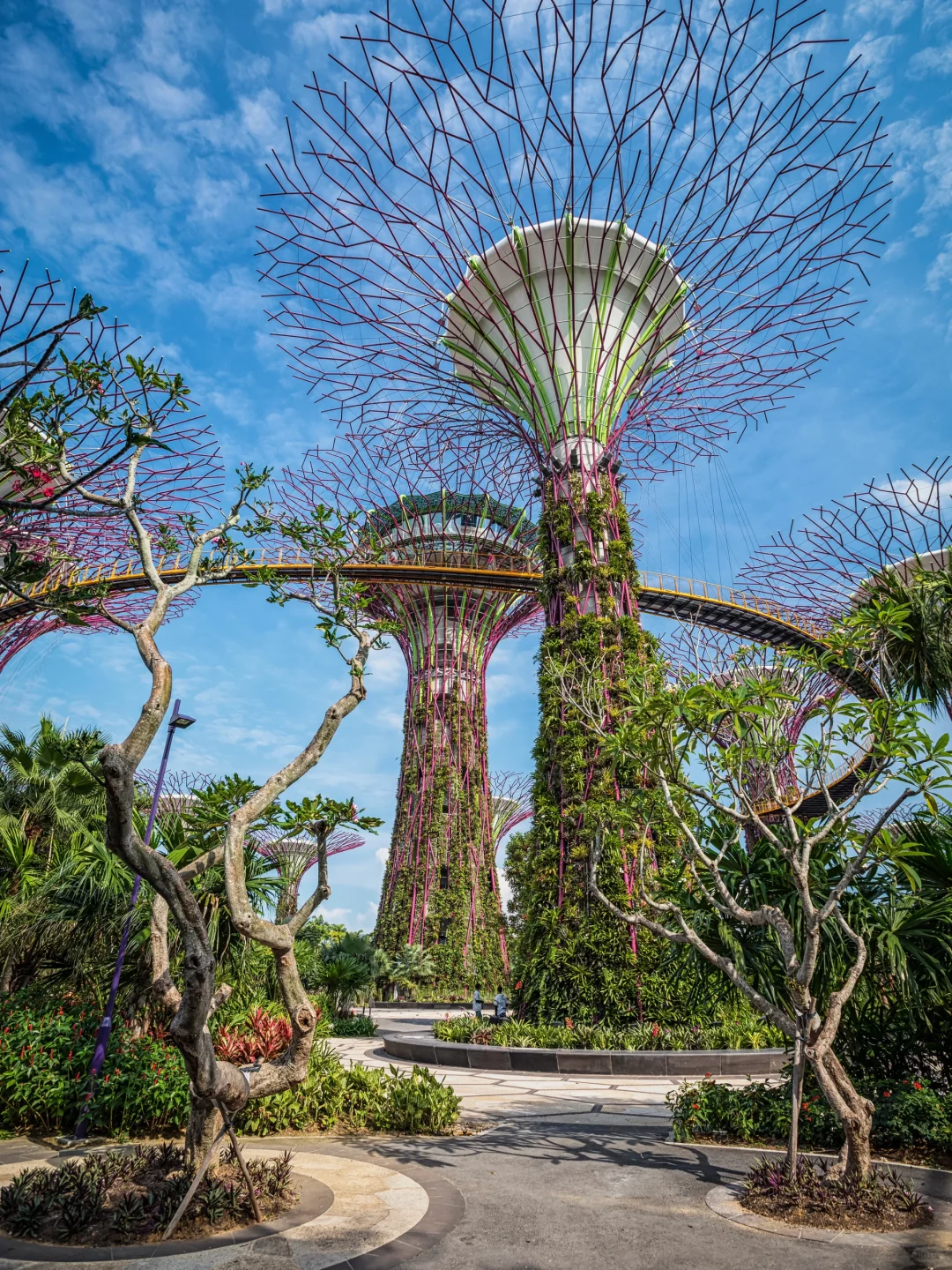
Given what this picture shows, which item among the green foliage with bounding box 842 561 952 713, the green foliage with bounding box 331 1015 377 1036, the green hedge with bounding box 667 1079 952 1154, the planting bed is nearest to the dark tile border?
the planting bed

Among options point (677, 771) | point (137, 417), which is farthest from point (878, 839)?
point (137, 417)

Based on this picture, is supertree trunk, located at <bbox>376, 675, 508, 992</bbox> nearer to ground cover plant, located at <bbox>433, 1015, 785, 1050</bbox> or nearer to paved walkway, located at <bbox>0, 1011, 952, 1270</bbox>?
ground cover plant, located at <bbox>433, 1015, 785, 1050</bbox>

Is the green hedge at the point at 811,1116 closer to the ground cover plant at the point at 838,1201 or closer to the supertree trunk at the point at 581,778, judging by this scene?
the ground cover plant at the point at 838,1201

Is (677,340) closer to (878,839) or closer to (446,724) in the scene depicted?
(878,839)

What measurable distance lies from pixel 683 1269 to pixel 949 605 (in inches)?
386

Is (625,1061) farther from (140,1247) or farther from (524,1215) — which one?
(140,1247)

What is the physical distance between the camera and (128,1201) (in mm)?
4812

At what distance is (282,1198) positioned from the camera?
520 centimetres

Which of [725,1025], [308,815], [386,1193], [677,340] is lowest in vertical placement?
[386,1193]

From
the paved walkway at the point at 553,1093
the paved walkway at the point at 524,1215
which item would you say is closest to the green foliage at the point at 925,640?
the paved walkway at the point at 553,1093

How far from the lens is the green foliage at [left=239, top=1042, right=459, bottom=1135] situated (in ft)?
25.6

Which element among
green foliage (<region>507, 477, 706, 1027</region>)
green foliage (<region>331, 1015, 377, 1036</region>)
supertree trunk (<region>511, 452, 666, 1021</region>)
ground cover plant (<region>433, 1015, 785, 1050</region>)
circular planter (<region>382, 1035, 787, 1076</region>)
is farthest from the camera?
green foliage (<region>331, 1015, 377, 1036</region>)

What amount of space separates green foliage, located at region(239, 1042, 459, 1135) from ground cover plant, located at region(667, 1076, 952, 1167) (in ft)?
7.59

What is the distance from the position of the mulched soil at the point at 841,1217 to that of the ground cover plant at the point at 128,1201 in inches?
123
